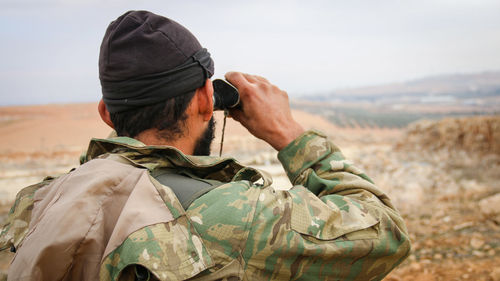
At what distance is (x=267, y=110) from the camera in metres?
1.53

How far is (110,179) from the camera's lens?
1.11 m

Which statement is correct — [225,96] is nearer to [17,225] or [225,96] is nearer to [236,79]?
[236,79]

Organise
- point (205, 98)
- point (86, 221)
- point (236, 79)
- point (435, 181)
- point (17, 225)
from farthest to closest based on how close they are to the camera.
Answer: point (435, 181) < point (236, 79) < point (205, 98) < point (17, 225) < point (86, 221)

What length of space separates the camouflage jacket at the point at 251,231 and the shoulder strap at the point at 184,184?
2 centimetres

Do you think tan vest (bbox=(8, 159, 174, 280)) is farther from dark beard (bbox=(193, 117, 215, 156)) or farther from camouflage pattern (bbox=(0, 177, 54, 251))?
dark beard (bbox=(193, 117, 215, 156))

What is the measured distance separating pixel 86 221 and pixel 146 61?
557 millimetres

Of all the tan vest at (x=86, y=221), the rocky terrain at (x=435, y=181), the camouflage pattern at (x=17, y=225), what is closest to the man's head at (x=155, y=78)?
the tan vest at (x=86, y=221)

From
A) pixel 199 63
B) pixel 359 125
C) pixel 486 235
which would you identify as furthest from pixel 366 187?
pixel 359 125

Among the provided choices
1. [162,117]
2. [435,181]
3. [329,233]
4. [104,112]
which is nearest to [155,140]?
[162,117]

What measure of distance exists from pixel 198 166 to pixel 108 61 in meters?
0.48

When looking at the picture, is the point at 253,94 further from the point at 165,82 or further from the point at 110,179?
the point at 110,179

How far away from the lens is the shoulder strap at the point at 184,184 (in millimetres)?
1172

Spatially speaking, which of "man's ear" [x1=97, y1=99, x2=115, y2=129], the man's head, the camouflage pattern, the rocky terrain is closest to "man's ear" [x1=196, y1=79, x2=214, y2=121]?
the man's head

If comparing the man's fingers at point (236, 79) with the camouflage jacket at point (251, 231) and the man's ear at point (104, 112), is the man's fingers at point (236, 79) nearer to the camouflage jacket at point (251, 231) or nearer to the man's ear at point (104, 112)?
the camouflage jacket at point (251, 231)
